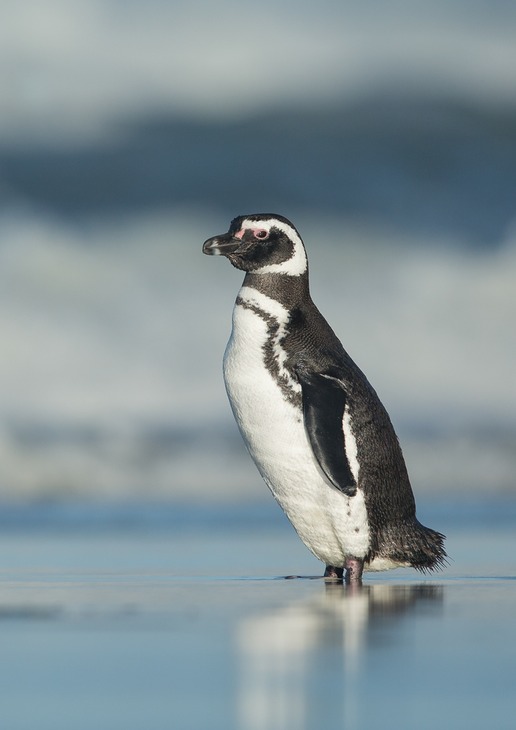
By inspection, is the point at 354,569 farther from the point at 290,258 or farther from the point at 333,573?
the point at 290,258

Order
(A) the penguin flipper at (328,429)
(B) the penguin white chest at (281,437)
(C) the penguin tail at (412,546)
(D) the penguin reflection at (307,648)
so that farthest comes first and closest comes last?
(C) the penguin tail at (412,546), (B) the penguin white chest at (281,437), (A) the penguin flipper at (328,429), (D) the penguin reflection at (307,648)

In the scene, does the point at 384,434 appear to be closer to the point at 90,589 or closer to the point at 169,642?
the point at 90,589

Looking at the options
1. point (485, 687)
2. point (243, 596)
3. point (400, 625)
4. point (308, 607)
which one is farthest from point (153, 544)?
point (485, 687)

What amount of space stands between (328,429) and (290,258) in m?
0.90

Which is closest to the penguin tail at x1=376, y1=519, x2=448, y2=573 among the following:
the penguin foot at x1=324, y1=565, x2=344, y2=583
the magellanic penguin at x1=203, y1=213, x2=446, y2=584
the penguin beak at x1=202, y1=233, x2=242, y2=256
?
the magellanic penguin at x1=203, y1=213, x2=446, y2=584

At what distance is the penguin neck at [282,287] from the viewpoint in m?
6.11

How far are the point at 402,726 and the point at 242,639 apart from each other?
117 cm

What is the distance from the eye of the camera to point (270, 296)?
240 inches

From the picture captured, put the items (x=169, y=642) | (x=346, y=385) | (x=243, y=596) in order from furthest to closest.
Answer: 1. (x=346, y=385)
2. (x=243, y=596)
3. (x=169, y=642)

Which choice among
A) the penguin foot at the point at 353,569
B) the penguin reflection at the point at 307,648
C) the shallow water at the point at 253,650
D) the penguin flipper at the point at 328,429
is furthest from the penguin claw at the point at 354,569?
the penguin reflection at the point at 307,648

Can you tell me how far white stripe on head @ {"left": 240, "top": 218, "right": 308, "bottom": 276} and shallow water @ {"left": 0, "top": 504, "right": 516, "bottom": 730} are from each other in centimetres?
132

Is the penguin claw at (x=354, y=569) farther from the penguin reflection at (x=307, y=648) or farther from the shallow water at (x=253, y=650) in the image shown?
the penguin reflection at (x=307, y=648)

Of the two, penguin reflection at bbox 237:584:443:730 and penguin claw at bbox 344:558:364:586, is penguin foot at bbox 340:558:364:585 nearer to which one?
penguin claw at bbox 344:558:364:586

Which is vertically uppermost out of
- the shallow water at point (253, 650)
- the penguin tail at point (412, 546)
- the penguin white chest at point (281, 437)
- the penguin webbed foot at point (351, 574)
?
the penguin white chest at point (281, 437)
